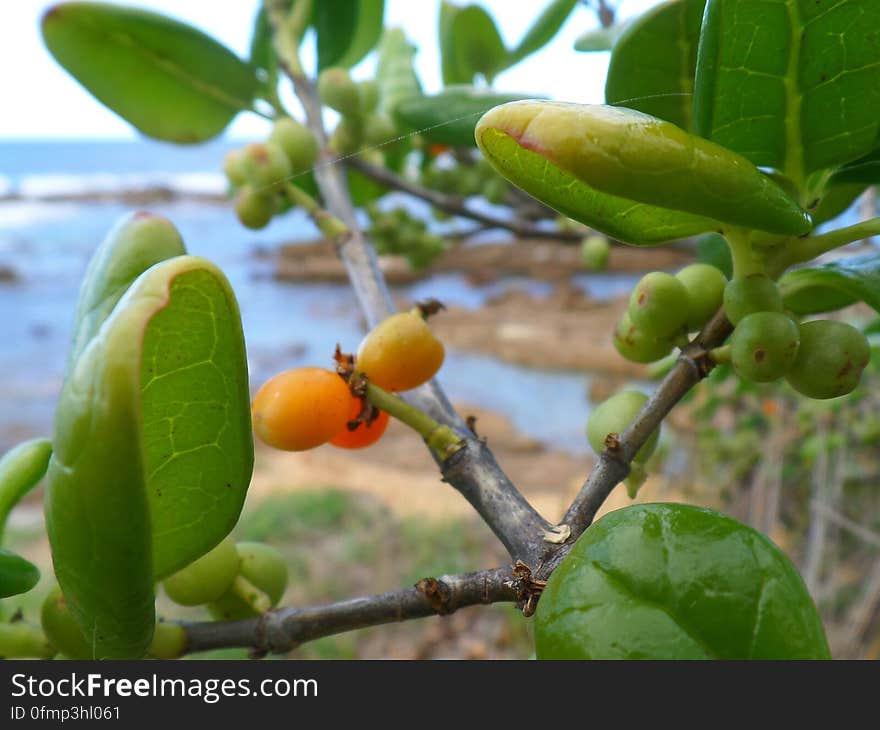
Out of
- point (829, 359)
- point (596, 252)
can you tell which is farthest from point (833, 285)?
point (596, 252)

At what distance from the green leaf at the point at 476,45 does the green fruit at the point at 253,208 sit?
54 centimetres

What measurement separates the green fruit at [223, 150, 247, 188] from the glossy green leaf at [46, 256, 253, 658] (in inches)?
26.8

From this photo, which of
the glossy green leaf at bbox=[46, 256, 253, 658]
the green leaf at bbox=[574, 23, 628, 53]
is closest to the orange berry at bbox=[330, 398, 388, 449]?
the glossy green leaf at bbox=[46, 256, 253, 658]

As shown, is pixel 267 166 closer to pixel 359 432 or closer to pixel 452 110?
pixel 452 110

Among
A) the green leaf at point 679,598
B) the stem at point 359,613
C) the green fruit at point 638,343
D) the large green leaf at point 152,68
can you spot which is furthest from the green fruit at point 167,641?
the large green leaf at point 152,68

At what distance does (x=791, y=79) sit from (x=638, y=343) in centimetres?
24

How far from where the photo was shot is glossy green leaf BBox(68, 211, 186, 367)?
62cm

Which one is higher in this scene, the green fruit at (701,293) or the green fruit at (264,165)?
the green fruit at (264,165)

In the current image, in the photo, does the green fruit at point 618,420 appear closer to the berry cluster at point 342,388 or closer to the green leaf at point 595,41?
the berry cluster at point 342,388

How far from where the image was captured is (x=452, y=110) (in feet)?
2.90

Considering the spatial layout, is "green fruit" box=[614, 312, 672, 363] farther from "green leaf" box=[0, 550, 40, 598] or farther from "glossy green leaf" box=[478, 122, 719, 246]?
"green leaf" box=[0, 550, 40, 598]

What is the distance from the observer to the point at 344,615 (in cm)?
58

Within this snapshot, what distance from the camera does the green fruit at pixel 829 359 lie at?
1.81 feet

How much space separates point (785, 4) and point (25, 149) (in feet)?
173
